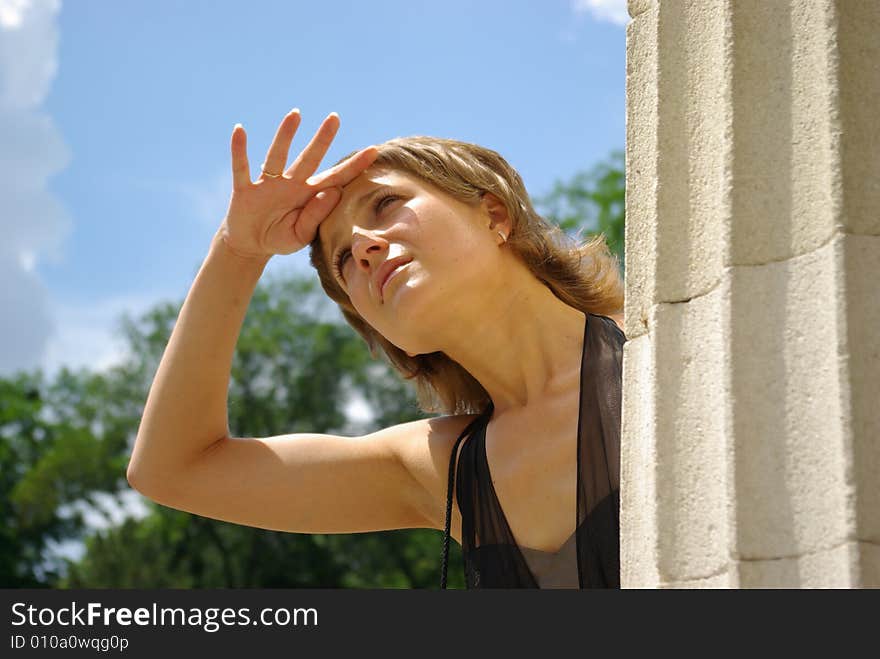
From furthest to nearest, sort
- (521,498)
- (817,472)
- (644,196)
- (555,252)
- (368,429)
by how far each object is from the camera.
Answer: (368,429) → (555,252) → (521,498) → (644,196) → (817,472)

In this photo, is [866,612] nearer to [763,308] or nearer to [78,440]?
[763,308]

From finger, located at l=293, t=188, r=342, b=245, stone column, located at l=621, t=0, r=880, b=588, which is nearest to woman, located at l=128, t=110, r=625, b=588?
finger, located at l=293, t=188, r=342, b=245

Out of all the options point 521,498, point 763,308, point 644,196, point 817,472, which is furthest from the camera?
point 521,498

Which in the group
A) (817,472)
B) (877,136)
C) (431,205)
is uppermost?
(431,205)

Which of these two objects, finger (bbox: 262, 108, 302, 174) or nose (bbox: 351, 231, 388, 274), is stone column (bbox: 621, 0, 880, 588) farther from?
finger (bbox: 262, 108, 302, 174)

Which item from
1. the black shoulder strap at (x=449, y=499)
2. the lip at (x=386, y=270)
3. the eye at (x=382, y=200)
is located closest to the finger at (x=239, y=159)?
the eye at (x=382, y=200)

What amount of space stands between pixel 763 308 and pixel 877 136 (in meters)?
0.33

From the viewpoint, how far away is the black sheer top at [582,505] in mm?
3002

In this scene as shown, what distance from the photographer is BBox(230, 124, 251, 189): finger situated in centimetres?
355

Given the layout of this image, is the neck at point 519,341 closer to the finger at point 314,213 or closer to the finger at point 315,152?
the finger at point 314,213

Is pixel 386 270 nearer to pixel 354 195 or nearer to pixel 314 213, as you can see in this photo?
pixel 354 195

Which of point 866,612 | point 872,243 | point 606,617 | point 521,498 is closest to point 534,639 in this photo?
point 606,617

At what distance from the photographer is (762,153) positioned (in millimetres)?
1867

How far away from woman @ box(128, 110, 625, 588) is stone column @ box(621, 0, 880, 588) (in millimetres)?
1160
